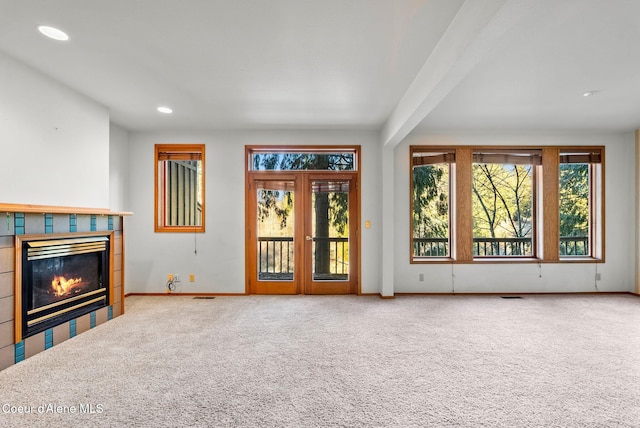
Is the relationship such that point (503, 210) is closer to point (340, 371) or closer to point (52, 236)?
point (340, 371)

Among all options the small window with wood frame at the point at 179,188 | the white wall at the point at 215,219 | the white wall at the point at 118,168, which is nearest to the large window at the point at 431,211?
the white wall at the point at 215,219

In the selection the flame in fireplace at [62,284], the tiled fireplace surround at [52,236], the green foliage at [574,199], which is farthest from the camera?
the green foliage at [574,199]

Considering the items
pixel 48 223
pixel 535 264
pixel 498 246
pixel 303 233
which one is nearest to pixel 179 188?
pixel 303 233

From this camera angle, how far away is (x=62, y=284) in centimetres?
326

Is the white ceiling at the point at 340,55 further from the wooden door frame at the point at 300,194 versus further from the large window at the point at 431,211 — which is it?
the large window at the point at 431,211

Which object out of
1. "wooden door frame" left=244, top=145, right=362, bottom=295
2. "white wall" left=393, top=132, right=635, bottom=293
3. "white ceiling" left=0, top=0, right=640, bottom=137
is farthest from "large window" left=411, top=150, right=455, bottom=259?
"white ceiling" left=0, top=0, right=640, bottom=137

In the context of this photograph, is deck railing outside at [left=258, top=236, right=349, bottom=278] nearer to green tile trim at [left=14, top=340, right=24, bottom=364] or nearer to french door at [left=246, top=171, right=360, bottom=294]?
french door at [left=246, top=171, right=360, bottom=294]

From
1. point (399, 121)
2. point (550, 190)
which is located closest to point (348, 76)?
point (399, 121)

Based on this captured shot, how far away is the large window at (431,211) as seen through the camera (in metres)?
5.35

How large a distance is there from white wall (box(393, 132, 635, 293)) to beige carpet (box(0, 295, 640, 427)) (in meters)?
1.07

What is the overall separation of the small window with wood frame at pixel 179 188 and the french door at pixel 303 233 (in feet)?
2.75

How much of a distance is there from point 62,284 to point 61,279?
5 cm

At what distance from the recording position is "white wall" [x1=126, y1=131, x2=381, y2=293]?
16.7 feet

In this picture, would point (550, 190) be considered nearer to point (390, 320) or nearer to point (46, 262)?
point (390, 320)
